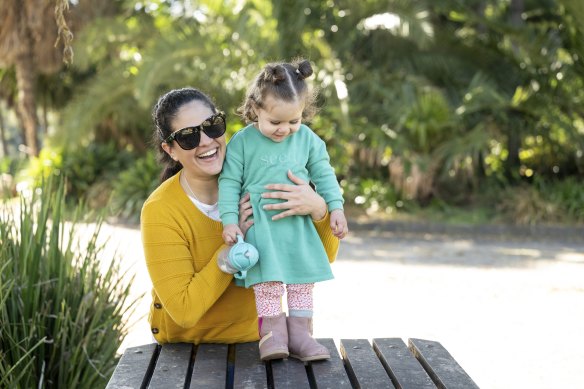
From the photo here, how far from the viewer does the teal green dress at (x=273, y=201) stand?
293cm

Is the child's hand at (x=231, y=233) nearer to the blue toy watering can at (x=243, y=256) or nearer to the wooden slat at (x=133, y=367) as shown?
the blue toy watering can at (x=243, y=256)

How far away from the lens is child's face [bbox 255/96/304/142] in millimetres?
2965

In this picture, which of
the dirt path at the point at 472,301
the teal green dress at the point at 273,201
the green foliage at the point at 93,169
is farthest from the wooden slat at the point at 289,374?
the green foliage at the point at 93,169

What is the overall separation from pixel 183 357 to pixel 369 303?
5.01 meters

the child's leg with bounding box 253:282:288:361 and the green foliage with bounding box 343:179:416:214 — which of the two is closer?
the child's leg with bounding box 253:282:288:361

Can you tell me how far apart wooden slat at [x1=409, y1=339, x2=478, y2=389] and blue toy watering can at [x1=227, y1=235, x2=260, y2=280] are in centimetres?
71

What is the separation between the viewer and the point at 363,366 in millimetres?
2881

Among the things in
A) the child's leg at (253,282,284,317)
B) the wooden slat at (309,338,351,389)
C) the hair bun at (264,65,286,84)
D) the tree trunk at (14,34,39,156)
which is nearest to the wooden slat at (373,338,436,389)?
the wooden slat at (309,338,351,389)

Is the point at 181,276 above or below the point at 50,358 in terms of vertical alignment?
above

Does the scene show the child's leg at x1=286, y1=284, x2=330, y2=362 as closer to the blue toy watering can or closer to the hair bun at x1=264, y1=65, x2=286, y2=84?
the blue toy watering can

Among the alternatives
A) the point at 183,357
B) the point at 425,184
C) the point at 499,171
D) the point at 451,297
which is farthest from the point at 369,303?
the point at 499,171

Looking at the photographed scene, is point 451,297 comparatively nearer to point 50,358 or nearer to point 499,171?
point 50,358

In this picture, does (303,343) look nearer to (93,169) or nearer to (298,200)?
(298,200)

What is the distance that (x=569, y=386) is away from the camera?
5.27 metres
